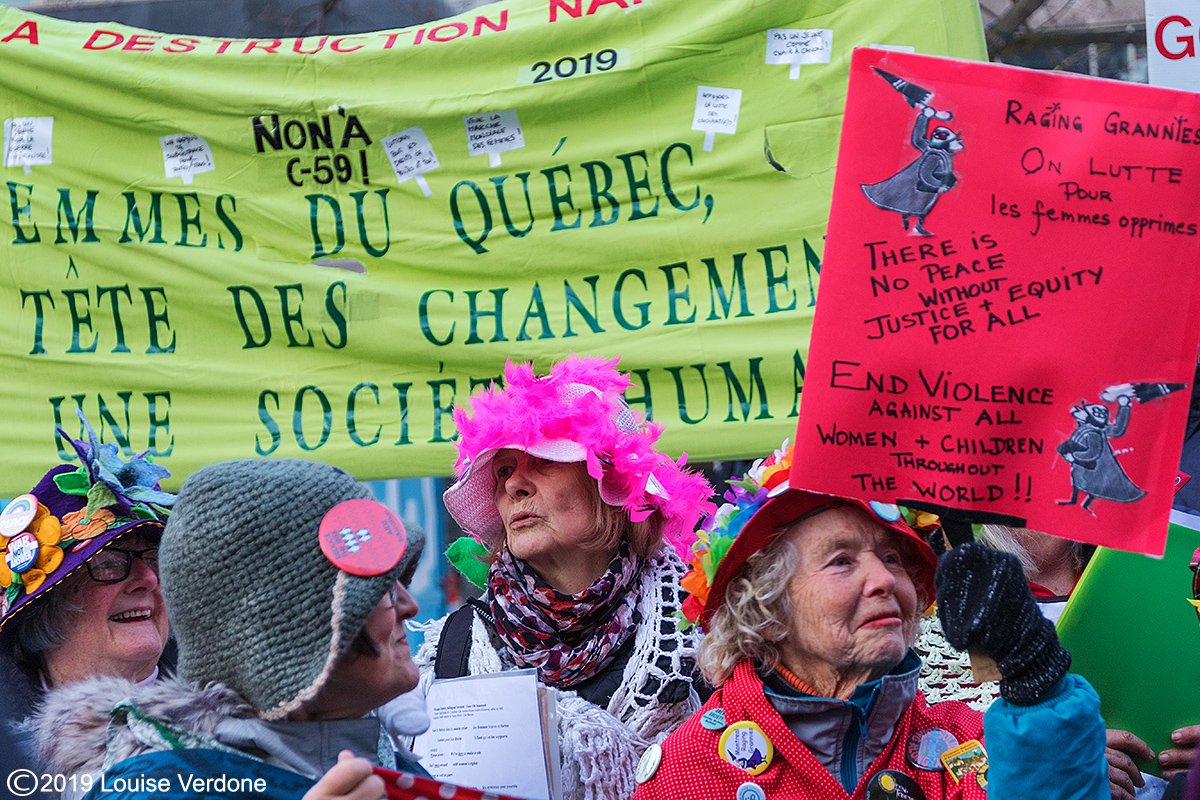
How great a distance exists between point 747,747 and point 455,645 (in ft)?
3.34

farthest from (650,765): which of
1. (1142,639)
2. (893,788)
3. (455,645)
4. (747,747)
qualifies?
(1142,639)

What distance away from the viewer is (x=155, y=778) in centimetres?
197

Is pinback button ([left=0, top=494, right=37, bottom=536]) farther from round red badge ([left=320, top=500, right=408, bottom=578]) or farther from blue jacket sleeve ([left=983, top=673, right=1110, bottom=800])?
blue jacket sleeve ([left=983, top=673, right=1110, bottom=800])

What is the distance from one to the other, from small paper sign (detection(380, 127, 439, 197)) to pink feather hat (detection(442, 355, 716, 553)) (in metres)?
0.91

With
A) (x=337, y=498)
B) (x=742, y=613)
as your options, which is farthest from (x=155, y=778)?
(x=742, y=613)

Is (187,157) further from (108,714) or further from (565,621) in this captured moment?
(108,714)

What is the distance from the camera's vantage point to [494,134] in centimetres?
415

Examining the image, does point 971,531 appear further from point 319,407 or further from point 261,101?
point 261,101

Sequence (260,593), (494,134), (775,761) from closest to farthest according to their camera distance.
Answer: (260,593) → (775,761) → (494,134)

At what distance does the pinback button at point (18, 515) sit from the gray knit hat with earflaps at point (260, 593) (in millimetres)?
1354

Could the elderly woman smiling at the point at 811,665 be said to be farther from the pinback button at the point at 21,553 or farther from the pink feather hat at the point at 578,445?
the pinback button at the point at 21,553

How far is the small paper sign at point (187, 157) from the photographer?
4.25 meters

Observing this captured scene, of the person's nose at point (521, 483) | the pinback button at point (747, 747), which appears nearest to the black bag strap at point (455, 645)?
the person's nose at point (521, 483)

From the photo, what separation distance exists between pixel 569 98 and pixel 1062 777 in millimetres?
2667
